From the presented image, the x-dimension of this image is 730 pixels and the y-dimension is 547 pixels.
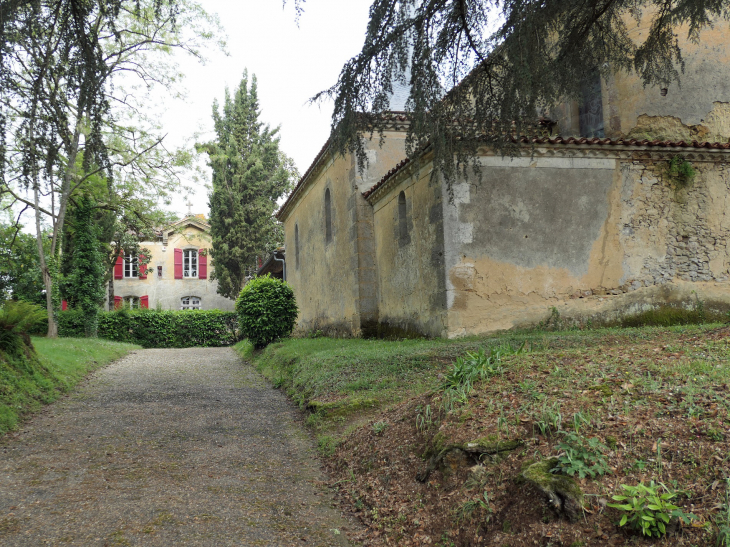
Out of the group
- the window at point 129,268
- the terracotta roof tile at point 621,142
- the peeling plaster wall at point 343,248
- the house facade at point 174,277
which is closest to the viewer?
the terracotta roof tile at point 621,142

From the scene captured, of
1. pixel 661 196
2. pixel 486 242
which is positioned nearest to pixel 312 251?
pixel 486 242

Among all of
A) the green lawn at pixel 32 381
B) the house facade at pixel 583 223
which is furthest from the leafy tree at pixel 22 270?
the house facade at pixel 583 223

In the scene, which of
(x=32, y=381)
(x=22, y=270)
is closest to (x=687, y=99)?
(x=32, y=381)

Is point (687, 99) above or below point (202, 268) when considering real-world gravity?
above

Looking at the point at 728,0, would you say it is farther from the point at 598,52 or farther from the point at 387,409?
the point at 387,409

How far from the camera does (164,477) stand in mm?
4648

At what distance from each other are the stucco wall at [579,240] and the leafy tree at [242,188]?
22.4 metres

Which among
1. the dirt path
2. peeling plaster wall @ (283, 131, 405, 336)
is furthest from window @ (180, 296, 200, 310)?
the dirt path

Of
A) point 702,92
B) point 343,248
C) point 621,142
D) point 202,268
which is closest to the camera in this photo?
point 621,142

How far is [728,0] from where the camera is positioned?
7406 mm

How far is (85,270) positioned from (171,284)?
16.8 meters

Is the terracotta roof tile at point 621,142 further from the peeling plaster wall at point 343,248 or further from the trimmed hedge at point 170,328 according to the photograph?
the trimmed hedge at point 170,328

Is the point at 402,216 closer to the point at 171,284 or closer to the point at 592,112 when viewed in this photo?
the point at 592,112

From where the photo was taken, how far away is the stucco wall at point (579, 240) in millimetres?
10266
